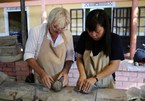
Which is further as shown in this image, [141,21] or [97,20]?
[141,21]

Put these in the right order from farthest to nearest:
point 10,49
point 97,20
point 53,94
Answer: point 10,49 < point 53,94 < point 97,20

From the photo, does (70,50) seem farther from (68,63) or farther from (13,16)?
(13,16)

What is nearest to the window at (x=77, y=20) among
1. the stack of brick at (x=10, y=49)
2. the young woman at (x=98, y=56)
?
the stack of brick at (x=10, y=49)

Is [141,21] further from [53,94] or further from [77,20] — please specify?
[53,94]

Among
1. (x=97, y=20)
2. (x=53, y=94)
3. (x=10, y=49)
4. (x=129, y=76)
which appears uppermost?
(x=97, y=20)

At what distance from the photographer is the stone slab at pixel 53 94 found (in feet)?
2.88

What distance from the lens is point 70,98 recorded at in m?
0.88

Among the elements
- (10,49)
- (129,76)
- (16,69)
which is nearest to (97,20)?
(10,49)

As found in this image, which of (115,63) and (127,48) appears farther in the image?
(127,48)

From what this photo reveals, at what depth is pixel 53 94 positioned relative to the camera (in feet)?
3.01

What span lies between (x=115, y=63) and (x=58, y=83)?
11.3 inches

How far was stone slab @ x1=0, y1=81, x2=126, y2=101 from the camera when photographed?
0.88m

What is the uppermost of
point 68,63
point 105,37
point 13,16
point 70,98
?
point 13,16

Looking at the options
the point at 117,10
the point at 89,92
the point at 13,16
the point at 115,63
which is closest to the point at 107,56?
the point at 115,63
